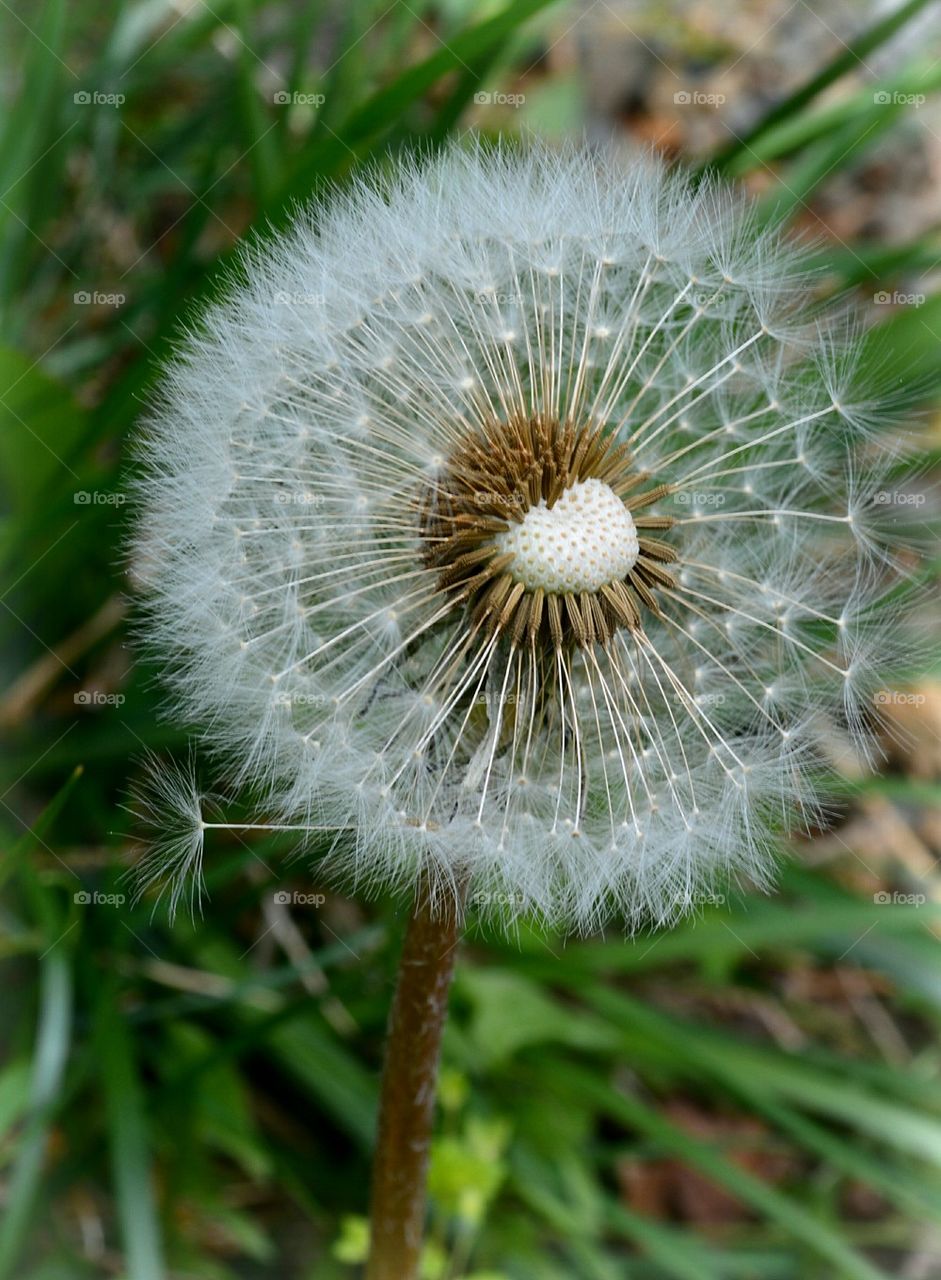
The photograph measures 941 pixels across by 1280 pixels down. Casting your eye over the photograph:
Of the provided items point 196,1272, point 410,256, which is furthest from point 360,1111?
point 410,256

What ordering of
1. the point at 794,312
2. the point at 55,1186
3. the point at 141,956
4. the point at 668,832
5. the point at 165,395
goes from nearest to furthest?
the point at 668,832 < the point at 165,395 < the point at 794,312 < the point at 55,1186 < the point at 141,956

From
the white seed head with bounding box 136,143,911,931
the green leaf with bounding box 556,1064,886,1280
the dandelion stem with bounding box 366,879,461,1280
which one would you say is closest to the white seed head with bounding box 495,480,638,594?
the white seed head with bounding box 136,143,911,931

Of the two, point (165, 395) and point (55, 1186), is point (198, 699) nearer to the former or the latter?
point (165, 395)

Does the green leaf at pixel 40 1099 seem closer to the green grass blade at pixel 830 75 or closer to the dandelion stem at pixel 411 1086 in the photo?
Result: the dandelion stem at pixel 411 1086

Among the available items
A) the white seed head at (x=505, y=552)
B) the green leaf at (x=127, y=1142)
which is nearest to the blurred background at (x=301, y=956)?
the green leaf at (x=127, y=1142)

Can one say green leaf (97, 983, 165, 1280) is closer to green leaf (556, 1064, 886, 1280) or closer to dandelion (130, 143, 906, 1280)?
dandelion (130, 143, 906, 1280)

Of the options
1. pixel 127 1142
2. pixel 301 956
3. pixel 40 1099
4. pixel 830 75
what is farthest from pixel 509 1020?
pixel 830 75
